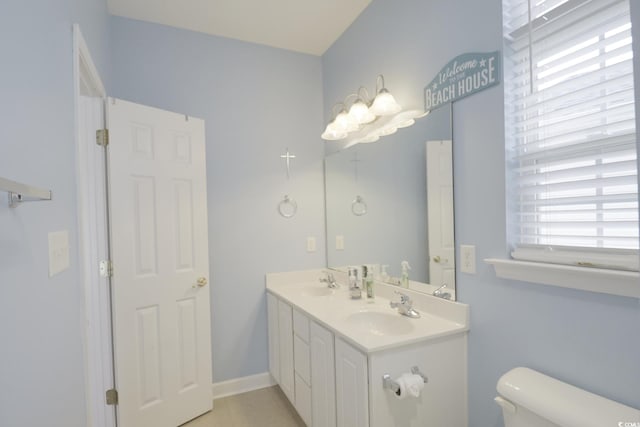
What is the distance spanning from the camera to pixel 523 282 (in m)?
1.21

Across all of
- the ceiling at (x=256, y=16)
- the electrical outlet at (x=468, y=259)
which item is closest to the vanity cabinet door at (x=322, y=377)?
the electrical outlet at (x=468, y=259)

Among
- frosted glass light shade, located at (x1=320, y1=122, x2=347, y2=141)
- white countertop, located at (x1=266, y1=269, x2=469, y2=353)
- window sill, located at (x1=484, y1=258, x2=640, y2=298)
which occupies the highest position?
frosted glass light shade, located at (x1=320, y1=122, x2=347, y2=141)

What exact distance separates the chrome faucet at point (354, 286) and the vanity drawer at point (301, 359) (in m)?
0.43

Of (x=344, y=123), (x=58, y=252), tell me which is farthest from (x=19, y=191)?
(x=344, y=123)

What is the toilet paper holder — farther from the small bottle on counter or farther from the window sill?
the small bottle on counter

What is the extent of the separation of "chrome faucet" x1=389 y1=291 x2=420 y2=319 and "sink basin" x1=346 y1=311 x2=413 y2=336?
0.03 metres

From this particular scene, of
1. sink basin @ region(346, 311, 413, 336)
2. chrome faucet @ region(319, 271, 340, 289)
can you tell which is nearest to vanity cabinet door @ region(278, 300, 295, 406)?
chrome faucet @ region(319, 271, 340, 289)

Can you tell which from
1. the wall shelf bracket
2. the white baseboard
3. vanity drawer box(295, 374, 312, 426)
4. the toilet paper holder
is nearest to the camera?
the wall shelf bracket

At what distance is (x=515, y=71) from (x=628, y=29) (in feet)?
1.13

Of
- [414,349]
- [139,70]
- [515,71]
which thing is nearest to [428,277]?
[414,349]

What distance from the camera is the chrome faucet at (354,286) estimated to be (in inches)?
78.2

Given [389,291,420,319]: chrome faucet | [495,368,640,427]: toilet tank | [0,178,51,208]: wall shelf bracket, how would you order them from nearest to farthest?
[0,178,51,208]: wall shelf bracket
[495,368,640,427]: toilet tank
[389,291,420,319]: chrome faucet

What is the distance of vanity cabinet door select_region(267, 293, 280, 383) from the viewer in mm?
2268

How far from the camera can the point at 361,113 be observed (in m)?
2.03
